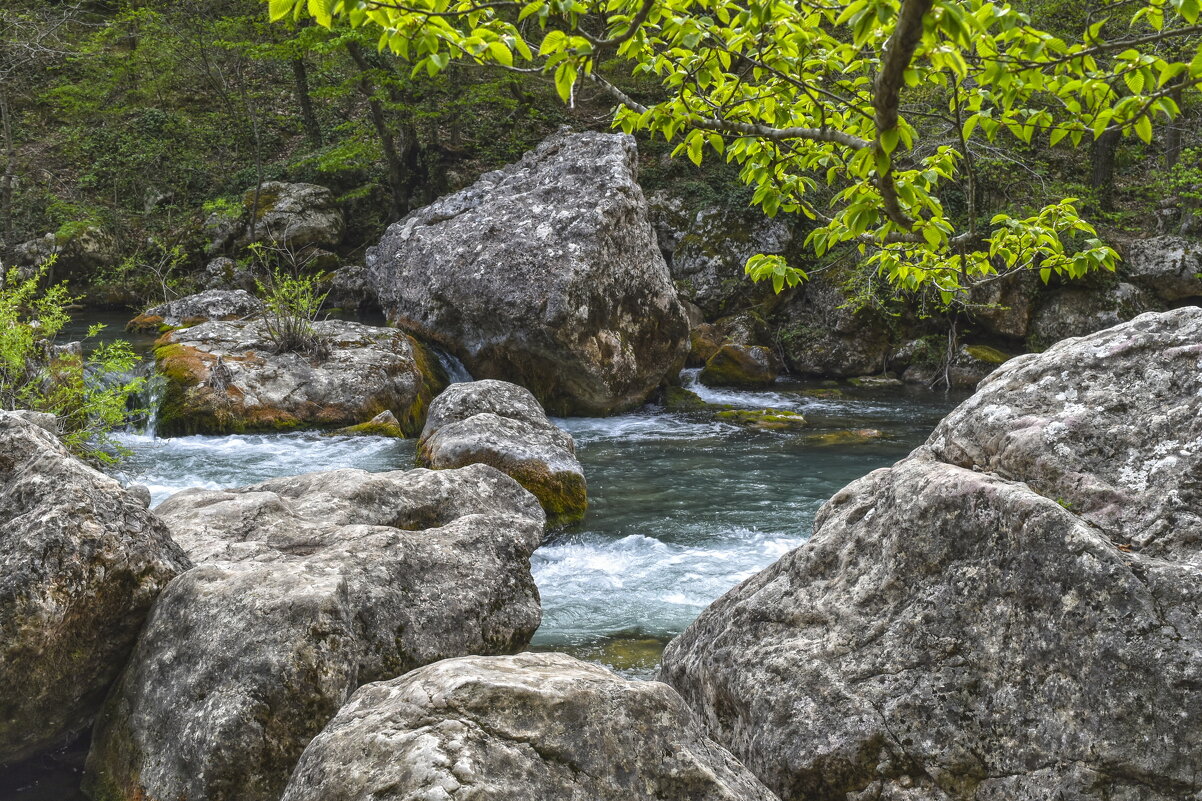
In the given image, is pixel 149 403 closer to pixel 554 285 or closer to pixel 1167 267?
pixel 554 285

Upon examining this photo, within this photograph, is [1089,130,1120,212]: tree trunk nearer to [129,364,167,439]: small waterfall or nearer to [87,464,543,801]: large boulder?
[87,464,543,801]: large boulder

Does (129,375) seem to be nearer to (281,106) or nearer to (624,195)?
(624,195)

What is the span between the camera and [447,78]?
69.3 ft

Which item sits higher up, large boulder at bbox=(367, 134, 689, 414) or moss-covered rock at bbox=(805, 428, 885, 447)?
large boulder at bbox=(367, 134, 689, 414)

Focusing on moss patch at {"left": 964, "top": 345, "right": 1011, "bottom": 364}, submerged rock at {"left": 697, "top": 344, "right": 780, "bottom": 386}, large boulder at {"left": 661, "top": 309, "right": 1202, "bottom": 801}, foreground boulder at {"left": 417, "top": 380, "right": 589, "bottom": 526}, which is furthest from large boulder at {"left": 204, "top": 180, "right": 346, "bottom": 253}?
large boulder at {"left": 661, "top": 309, "right": 1202, "bottom": 801}

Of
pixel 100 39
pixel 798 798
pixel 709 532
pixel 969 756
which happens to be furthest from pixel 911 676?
pixel 100 39

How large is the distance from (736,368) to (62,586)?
1462 cm

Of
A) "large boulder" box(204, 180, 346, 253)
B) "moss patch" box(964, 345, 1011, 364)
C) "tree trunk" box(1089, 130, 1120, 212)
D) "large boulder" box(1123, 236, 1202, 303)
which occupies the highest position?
"tree trunk" box(1089, 130, 1120, 212)

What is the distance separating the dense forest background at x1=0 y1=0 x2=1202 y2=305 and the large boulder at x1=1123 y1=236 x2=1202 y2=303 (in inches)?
31.2

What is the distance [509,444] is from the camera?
873 centimetres

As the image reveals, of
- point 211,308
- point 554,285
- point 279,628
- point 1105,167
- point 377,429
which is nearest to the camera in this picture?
point 279,628

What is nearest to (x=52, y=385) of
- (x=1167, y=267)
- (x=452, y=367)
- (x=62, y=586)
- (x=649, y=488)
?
(x=62, y=586)

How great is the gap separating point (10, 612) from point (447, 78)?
64.8ft

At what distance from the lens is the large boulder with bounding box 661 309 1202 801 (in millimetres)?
2730
